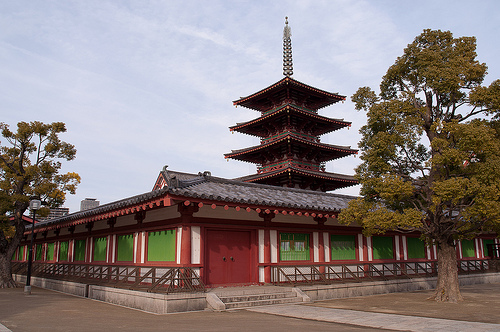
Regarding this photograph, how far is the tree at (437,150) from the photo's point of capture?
12781mm

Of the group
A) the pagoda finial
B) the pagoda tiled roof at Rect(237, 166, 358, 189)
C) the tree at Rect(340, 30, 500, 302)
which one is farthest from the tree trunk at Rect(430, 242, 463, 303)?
the pagoda finial

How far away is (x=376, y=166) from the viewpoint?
48.4ft

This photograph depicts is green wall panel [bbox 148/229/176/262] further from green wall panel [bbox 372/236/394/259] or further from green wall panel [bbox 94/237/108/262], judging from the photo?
green wall panel [bbox 372/236/394/259]

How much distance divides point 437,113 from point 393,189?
4073mm

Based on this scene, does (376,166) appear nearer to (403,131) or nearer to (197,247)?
(403,131)

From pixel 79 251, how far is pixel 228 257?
11335mm

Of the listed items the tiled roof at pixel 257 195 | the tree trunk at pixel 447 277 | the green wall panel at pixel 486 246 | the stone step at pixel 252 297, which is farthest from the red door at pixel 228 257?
the green wall panel at pixel 486 246

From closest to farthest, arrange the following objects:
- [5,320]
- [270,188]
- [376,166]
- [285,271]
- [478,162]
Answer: [5,320] < [478,162] < [376,166] < [285,271] < [270,188]

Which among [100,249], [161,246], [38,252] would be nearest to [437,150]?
[161,246]

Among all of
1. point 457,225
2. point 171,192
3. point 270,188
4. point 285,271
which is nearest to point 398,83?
point 457,225

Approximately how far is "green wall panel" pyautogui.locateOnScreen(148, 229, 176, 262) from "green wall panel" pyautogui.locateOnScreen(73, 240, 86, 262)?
8.09 m

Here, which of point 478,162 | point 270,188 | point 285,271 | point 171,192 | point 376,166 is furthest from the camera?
point 270,188

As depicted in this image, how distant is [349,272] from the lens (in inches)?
655

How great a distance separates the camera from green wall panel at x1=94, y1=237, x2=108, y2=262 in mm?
18984
